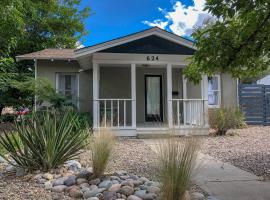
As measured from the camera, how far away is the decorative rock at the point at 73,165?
20.9 ft

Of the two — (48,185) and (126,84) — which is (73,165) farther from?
(126,84)

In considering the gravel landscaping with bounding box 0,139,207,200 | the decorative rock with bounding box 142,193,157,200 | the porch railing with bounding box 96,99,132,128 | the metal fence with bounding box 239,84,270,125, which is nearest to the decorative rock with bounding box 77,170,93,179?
the gravel landscaping with bounding box 0,139,207,200

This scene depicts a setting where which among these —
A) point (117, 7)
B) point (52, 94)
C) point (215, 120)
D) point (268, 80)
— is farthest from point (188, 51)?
point (268, 80)

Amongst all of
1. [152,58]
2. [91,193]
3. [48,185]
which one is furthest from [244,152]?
[48,185]

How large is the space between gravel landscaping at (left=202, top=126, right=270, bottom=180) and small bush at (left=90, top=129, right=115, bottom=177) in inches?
114

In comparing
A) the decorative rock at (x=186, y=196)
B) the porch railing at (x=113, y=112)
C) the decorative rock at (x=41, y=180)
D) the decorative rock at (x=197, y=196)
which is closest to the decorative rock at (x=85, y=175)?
the decorative rock at (x=41, y=180)

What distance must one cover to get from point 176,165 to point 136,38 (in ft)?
27.2

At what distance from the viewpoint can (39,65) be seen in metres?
14.4

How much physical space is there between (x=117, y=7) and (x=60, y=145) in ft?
56.9

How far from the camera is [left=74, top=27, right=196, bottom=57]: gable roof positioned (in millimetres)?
11375

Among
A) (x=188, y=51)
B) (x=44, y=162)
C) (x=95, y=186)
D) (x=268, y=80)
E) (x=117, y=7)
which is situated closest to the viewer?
(x=95, y=186)

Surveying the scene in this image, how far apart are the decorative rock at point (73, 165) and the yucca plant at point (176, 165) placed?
2818mm

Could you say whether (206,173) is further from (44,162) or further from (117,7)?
(117,7)

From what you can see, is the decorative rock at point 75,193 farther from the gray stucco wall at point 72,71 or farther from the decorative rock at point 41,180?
the gray stucco wall at point 72,71
